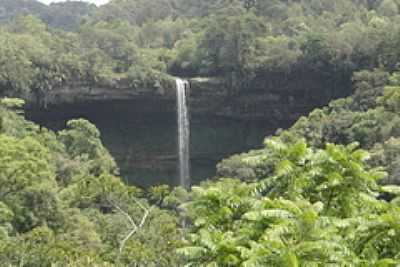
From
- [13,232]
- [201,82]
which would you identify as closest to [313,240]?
[13,232]

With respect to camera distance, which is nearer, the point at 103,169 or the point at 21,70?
the point at 103,169

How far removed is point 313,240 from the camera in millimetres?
5062

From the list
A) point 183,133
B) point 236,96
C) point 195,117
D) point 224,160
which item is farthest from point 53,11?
point 224,160

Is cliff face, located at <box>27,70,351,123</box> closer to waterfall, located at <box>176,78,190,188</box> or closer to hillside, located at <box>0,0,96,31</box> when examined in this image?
waterfall, located at <box>176,78,190,188</box>

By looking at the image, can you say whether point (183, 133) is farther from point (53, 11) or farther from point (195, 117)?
point (53, 11)

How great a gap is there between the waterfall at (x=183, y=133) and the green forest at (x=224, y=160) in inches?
20.0

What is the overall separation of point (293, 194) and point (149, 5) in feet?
117

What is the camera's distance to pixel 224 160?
21.8m

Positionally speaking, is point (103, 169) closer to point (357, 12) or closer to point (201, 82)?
point (201, 82)

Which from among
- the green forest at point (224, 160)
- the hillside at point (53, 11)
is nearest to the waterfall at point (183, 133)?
the green forest at point (224, 160)

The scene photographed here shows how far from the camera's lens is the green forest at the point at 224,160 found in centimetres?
543

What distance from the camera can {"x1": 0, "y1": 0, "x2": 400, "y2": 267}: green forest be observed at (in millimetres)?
5430

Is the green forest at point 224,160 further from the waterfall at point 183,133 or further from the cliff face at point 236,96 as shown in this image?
the waterfall at point 183,133

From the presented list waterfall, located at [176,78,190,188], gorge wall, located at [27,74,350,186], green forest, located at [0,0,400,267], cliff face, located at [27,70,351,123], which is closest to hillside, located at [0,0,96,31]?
green forest, located at [0,0,400,267]
